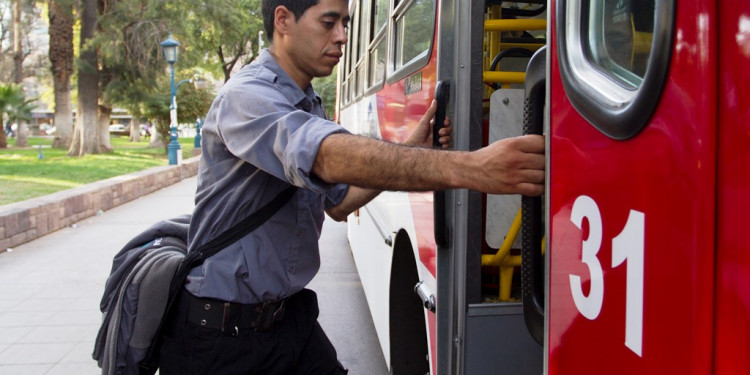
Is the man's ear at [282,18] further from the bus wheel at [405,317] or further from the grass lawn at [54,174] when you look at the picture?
the grass lawn at [54,174]

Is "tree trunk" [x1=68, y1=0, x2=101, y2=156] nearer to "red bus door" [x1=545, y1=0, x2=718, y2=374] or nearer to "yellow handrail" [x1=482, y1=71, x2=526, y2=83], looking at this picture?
"yellow handrail" [x1=482, y1=71, x2=526, y2=83]

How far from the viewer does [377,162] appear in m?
1.62

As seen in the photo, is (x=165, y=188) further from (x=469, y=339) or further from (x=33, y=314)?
(x=469, y=339)

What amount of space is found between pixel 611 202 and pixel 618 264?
10 cm

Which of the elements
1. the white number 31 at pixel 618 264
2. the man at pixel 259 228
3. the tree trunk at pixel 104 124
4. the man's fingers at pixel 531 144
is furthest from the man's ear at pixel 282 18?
the tree trunk at pixel 104 124

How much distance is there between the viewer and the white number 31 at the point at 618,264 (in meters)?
1.15

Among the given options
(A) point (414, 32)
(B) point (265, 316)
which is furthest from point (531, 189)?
(A) point (414, 32)

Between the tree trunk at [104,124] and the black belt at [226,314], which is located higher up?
the tree trunk at [104,124]

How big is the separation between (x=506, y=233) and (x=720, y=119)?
61.6 inches

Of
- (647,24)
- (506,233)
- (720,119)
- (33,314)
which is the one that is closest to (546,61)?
(647,24)

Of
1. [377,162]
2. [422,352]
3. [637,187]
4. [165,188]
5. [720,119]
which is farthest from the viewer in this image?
[165,188]

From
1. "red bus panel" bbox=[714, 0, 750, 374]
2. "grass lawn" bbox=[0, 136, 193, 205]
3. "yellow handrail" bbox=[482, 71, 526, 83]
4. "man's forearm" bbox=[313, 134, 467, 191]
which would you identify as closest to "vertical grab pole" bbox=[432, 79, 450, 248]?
"yellow handrail" bbox=[482, 71, 526, 83]

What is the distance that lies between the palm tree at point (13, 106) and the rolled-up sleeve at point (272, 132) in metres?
31.0

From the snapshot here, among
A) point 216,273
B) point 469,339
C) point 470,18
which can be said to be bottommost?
point 469,339
